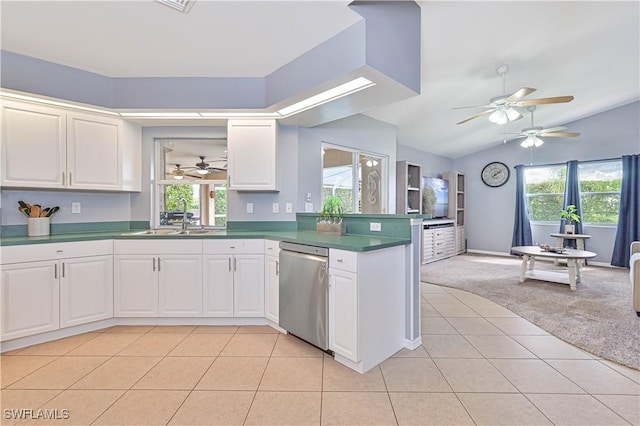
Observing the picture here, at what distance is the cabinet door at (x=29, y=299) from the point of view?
223 cm

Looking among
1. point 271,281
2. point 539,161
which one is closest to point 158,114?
point 271,281

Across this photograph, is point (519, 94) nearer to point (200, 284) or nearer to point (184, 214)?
point (200, 284)

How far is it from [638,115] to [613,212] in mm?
1887

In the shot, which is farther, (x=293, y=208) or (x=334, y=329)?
(x=293, y=208)

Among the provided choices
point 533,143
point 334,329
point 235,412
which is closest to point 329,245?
point 334,329

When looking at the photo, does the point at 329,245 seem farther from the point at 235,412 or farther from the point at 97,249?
the point at 97,249

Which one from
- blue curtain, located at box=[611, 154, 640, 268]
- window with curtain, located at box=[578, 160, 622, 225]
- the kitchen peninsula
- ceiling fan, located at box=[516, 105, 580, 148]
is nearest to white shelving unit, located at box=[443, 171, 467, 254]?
ceiling fan, located at box=[516, 105, 580, 148]

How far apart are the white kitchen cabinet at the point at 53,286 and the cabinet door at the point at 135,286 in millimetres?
69

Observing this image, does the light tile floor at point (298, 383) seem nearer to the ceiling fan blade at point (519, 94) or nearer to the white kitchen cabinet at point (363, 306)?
the white kitchen cabinet at point (363, 306)

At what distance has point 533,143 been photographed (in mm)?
5086

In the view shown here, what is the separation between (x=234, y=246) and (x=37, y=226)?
189cm

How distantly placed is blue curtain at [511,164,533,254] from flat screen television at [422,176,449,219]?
153 centimetres

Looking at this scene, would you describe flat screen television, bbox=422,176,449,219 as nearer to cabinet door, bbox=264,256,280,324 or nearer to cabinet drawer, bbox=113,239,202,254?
cabinet door, bbox=264,256,280,324

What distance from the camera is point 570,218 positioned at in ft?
18.7
